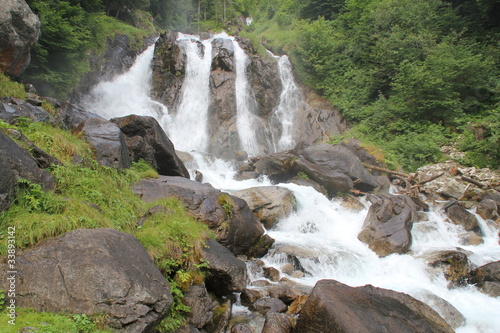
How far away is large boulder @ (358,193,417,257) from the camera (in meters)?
9.77

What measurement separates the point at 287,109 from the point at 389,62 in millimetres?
8203

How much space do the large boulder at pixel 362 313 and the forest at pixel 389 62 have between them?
13.4m

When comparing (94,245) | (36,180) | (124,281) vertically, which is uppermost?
(36,180)

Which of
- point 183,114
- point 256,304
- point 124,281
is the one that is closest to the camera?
point 124,281

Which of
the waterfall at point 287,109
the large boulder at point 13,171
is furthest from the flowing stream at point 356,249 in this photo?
the waterfall at point 287,109

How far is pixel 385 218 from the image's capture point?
1077 centimetres

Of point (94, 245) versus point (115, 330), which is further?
point (94, 245)

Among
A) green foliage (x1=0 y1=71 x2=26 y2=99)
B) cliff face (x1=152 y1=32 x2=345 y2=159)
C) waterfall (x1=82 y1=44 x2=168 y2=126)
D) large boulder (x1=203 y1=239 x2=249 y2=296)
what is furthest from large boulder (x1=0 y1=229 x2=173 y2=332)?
waterfall (x1=82 y1=44 x2=168 y2=126)

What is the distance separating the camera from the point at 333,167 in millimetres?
15102

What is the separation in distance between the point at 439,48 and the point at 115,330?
23.2 m

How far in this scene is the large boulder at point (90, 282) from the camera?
11.6 feet

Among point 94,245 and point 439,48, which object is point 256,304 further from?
point 439,48

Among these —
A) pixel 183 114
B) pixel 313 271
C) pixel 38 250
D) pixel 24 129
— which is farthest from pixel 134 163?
pixel 183 114

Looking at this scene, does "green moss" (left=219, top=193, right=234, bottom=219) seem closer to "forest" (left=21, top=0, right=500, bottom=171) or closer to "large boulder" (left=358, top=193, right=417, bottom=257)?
"large boulder" (left=358, top=193, right=417, bottom=257)
